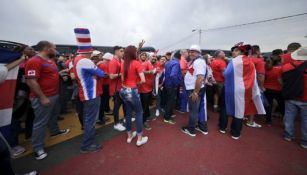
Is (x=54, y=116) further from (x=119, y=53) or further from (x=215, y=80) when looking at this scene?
(x=215, y=80)

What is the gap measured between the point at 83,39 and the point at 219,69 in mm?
3788

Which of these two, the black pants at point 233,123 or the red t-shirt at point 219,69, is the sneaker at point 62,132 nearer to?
the black pants at point 233,123

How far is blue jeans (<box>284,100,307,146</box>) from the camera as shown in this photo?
2.89 meters

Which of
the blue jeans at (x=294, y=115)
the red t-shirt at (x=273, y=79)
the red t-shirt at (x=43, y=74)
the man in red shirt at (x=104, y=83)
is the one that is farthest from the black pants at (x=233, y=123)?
the red t-shirt at (x=43, y=74)

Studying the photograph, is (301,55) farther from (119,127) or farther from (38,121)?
(38,121)

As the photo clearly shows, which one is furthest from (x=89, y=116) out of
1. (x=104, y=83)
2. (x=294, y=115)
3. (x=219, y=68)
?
(x=294, y=115)

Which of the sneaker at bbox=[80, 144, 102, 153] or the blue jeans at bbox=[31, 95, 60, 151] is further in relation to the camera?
the sneaker at bbox=[80, 144, 102, 153]

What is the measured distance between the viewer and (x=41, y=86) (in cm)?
250

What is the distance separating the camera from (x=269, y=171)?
2.31 meters

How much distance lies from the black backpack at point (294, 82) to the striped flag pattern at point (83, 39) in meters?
3.82

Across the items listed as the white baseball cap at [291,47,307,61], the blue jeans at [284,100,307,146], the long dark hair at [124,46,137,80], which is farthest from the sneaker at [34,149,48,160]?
the white baseball cap at [291,47,307,61]

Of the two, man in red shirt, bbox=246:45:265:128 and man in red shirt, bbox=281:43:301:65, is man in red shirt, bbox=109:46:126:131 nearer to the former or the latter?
man in red shirt, bbox=246:45:265:128

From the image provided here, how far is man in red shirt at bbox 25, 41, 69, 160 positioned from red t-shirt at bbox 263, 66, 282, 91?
5.01 m

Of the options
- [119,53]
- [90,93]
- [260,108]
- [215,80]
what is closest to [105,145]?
[90,93]
